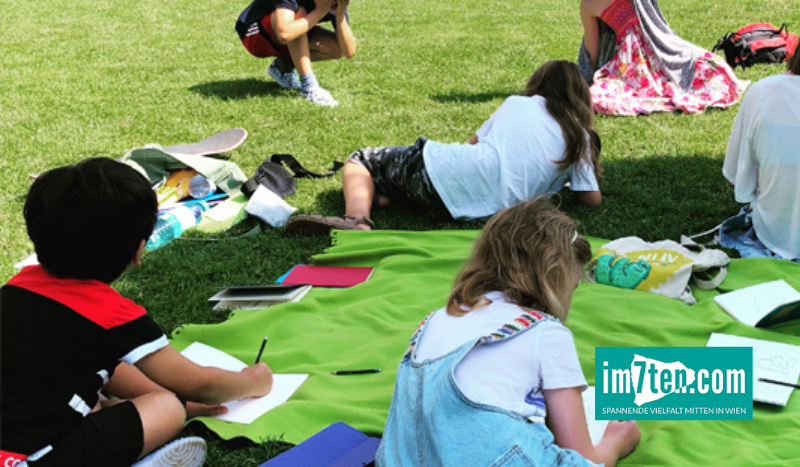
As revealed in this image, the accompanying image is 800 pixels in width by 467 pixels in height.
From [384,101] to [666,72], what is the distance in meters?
2.51

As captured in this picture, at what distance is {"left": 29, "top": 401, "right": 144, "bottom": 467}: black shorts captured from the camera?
6.61 ft

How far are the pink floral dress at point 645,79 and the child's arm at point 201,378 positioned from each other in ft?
14.9

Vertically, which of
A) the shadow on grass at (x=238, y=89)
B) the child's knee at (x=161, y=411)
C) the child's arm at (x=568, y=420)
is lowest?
the shadow on grass at (x=238, y=89)

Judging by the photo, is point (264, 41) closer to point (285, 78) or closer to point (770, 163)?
point (285, 78)

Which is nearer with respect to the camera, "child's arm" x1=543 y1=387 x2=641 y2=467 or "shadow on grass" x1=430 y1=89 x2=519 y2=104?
"child's arm" x1=543 y1=387 x2=641 y2=467

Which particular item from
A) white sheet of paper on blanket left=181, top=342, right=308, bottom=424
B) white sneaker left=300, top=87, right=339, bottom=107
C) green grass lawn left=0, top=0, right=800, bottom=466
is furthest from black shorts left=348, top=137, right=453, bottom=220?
white sneaker left=300, top=87, right=339, bottom=107

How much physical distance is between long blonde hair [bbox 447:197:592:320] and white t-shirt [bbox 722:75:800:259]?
1972mm

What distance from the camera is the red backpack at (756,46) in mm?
7395

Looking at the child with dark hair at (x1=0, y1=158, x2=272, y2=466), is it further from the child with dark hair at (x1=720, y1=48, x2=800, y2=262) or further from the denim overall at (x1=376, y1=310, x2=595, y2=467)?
the child with dark hair at (x1=720, y1=48, x2=800, y2=262)

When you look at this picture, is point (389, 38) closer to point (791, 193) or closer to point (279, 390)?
point (791, 193)

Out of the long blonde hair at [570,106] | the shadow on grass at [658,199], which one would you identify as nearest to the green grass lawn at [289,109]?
the shadow on grass at [658,199]

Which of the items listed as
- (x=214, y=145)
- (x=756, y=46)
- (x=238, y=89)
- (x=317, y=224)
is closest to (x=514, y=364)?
(x=317, y=224)

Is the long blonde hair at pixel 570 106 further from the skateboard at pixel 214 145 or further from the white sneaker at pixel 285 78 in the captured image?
the white sneaker at pixel 285 78

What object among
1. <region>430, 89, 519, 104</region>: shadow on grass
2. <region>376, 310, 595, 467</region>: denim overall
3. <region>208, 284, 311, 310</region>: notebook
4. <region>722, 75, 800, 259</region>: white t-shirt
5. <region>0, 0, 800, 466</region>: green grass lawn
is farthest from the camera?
<region>430, 89, 519, 104</region>: shadow on grass
